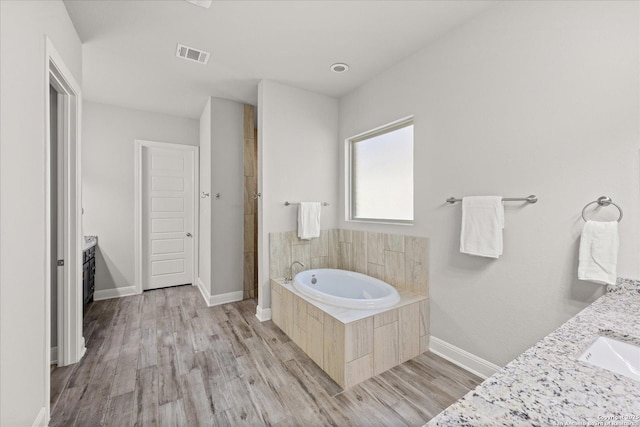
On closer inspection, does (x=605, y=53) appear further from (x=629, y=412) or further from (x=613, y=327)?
(x=629, y=412)

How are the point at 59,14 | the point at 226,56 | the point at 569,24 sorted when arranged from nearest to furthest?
the point at 569,24
the point at 59,14
the point at 226,56

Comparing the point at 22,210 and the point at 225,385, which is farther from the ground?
the point at 22,210

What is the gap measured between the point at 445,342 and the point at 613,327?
1366 millimetres

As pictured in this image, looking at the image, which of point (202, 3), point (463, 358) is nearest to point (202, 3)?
point (202, 3)

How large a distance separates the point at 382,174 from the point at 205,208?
2448mm

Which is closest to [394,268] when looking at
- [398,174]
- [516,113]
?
[398,174]

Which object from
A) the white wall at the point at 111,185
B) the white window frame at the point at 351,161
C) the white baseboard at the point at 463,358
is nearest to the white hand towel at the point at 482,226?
the white window frame at the point at 351,161

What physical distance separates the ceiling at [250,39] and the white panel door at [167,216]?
108cm

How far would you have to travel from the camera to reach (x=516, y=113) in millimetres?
1763

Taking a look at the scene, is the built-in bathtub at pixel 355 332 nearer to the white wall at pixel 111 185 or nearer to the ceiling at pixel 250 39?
the ceiling at pixel 250 39

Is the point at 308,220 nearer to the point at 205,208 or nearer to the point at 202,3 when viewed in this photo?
the point at 205,208

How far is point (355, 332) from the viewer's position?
1.86 meters

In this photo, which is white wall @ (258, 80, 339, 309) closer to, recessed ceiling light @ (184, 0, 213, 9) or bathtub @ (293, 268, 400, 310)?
bathtub @ (293, 268, 400, 310)

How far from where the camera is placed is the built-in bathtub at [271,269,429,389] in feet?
6.09
